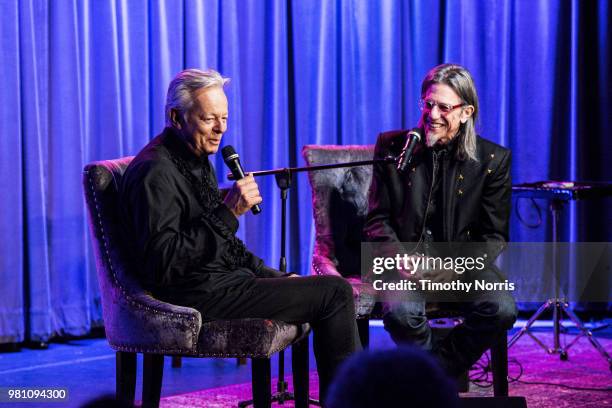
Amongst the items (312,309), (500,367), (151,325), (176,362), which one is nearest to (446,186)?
(500,367)

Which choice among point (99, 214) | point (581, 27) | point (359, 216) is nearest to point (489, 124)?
point (581, 27)

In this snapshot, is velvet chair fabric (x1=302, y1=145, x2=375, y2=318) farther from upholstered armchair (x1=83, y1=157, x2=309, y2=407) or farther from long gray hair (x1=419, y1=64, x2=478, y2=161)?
upholstered armchair (x1=83, y1=157, x2=309, y2=407)

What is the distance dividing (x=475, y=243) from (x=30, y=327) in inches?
100

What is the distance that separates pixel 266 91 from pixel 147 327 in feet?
9.81

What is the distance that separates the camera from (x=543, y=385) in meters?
3.96

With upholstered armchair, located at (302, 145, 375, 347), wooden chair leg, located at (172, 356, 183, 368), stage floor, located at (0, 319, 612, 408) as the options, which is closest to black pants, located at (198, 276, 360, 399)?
upholstered armchair, located at (302, 145, 375, 347)

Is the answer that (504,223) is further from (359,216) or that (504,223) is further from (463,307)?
(359,216)

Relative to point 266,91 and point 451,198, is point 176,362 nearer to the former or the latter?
point 451,198

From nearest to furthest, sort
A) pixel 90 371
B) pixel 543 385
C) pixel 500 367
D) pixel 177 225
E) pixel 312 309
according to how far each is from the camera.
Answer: pixel 177 225 → pixel 312 309 → pixel 500 367 → pixel 543 385 → pixel 90 371

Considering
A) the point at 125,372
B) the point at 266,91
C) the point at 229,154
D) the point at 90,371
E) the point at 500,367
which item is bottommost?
the point at 90,371

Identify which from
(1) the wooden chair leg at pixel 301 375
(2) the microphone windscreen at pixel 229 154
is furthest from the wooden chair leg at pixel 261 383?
(2) the microphone windscreen at pixel 229 154

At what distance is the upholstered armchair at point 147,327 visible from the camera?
2842mm

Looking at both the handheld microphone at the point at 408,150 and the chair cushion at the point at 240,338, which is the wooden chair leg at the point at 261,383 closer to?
the chair cushion at the point at 240,338

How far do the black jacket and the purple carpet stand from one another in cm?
65
